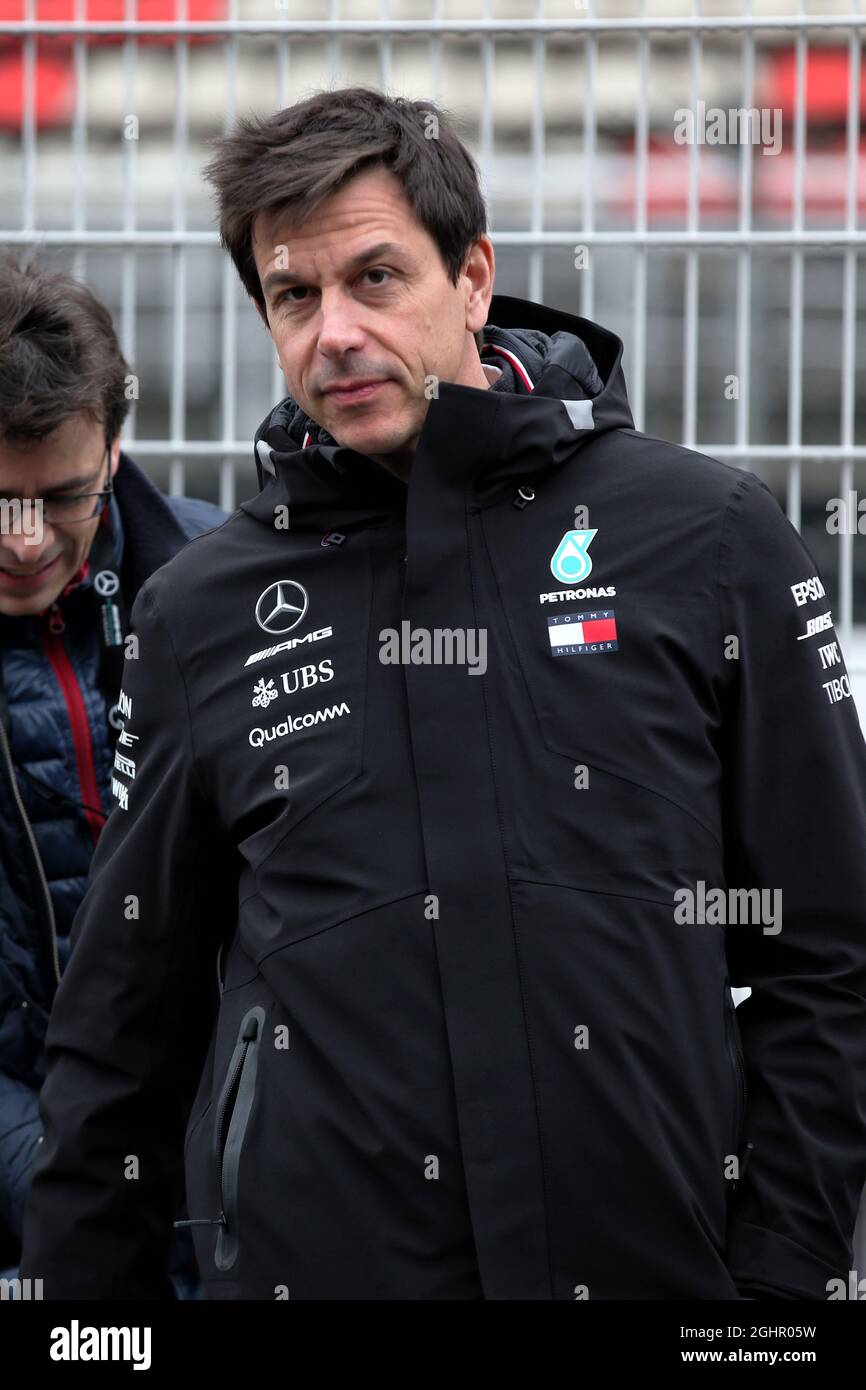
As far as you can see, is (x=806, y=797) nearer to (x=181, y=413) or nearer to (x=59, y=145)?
(x=181, y=413)

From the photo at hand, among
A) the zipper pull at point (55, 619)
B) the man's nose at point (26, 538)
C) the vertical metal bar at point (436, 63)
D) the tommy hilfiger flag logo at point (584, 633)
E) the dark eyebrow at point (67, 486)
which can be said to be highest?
the vertical metal bar at point (436, 63)

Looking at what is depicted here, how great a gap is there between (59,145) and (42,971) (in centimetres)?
208

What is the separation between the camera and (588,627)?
7.36 feet

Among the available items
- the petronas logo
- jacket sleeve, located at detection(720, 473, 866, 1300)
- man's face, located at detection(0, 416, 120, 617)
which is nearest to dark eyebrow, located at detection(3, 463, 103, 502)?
man's face, located at detection(0, 416, 120, 617)

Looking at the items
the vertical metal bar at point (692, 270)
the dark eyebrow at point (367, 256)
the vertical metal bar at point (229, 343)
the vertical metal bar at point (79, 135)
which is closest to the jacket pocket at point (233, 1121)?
the dark eyebrow at point (367, 256)

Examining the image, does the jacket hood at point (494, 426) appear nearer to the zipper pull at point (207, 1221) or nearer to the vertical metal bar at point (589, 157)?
the zipper pull at point (207, 1221)

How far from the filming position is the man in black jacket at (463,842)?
6.97 ft

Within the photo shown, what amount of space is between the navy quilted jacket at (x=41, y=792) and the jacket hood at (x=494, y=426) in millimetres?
724

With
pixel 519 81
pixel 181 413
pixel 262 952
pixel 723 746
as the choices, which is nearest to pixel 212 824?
pixel 262 952

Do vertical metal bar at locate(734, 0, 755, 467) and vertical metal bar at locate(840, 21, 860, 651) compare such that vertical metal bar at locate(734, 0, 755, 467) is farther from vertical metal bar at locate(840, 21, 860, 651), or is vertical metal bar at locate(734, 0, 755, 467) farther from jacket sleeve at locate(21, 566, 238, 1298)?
jacket sleeve at locate(21, 566, 238, 1298)

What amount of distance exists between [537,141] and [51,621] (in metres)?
1.64

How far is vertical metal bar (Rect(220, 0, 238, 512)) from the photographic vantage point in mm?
4219

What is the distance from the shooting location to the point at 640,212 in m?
4.15

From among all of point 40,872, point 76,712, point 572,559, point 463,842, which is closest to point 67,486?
point 76,712
